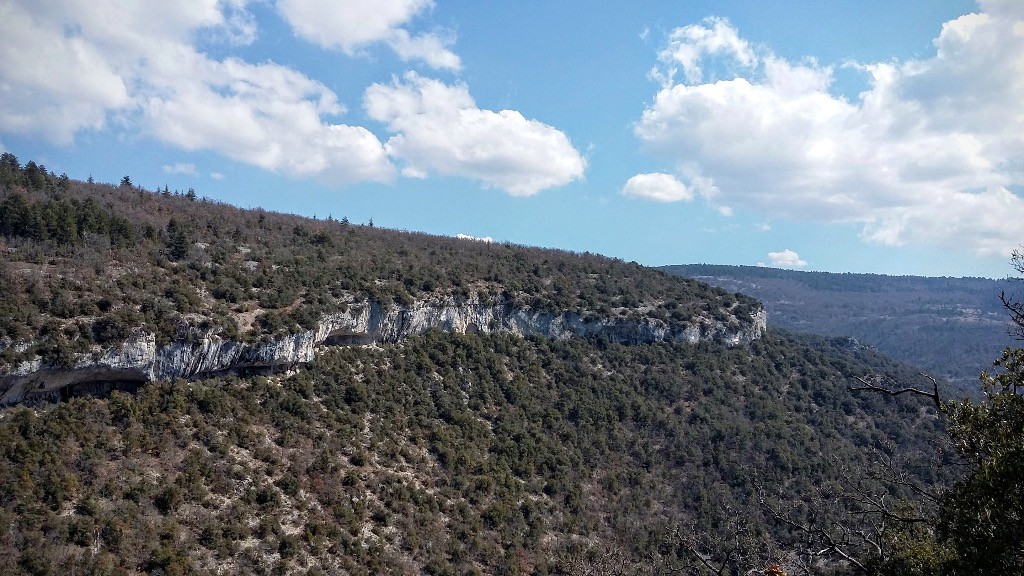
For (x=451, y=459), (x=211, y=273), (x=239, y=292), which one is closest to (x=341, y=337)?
(x=239, y=292)

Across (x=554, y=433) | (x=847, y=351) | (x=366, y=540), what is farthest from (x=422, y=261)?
(x=847, y=351)

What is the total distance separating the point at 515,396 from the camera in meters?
48.3

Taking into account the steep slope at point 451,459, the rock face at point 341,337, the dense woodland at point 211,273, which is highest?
the dense woodland at point 211,273

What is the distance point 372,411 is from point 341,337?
24.4 ft

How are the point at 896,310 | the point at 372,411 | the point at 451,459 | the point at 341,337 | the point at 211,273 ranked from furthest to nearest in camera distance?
the point at 896,310, the point at 341,337, the point at 372,411, the point at 211,273, the point at 451,459

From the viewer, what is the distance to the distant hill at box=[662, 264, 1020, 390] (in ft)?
374

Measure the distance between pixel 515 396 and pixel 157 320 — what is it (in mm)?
26050

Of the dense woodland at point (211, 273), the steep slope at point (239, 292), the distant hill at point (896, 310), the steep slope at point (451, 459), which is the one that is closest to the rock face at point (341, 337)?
the steep slope at point (239, 292)

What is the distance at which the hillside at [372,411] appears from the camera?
27.0 m

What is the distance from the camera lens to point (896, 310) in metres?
148

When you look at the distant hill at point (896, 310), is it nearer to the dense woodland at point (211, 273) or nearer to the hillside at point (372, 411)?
the hillside at point (372, 411)

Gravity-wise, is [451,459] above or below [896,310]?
below

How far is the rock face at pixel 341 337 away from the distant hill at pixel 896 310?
61034mm

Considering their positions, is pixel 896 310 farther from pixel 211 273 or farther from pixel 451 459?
pixel 211 273
